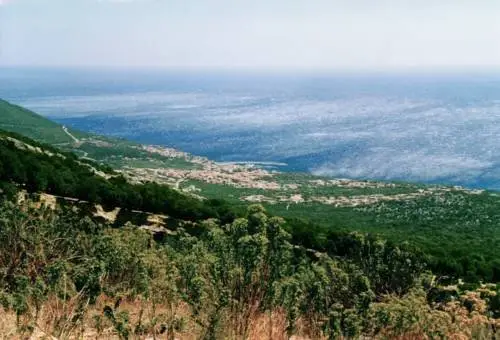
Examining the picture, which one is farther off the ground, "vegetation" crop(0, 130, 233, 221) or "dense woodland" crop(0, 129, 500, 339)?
"dense woodland" crop(0, 129, 500, 339)

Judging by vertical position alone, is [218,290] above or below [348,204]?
above

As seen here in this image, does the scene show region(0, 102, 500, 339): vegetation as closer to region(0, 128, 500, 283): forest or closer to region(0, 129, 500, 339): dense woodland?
region(0, 129, 500, 339): dense woodland

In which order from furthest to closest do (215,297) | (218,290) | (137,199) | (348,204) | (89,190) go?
(348,204), (137,199), (89,190), (218,290), (215,297)

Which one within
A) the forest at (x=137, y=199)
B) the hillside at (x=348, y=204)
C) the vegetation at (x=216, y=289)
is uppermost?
the vegetation at (x=216, y=289)

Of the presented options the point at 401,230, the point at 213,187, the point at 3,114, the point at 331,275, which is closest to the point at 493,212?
the point at 401,230

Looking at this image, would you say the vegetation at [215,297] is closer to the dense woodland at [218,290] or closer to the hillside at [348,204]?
the dense woodland at [218,290]

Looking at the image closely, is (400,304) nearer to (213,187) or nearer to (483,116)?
(213,187)

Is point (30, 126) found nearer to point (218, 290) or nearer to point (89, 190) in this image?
point (89, 190)

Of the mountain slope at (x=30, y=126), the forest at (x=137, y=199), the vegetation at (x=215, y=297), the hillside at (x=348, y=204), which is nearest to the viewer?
the vegetation at (x=215, y=297)

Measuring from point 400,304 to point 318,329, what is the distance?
1.17 meters

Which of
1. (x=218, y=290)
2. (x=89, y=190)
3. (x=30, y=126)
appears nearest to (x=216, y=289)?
(x=218, y=290)

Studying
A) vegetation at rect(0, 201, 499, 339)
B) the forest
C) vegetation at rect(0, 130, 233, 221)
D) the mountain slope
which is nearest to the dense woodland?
vegetation at rect(0, 201, 499, 339)

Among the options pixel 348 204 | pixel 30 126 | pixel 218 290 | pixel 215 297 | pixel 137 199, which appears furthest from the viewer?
pixel 30 126

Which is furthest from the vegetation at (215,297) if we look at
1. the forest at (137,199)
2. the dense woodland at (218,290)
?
the forest at (137,199)
